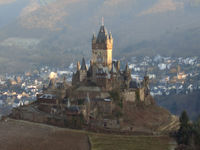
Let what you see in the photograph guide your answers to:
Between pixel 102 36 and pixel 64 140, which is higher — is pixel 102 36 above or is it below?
above

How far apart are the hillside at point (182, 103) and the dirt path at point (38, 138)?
69488 mm

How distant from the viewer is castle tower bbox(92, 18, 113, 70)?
117 meters

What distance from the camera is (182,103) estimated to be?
166750 mm

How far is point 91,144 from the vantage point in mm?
90938

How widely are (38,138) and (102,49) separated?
3436 cm

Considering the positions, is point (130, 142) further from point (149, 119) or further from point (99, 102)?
point (149, 119)

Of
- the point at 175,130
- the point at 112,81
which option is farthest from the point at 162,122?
the point at 112,81

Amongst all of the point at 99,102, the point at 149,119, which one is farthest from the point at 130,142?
the point at 149,119

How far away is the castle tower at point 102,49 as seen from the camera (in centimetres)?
11719

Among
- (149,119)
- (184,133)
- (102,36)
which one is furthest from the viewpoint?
(102,36)

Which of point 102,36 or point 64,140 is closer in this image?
point 64,140

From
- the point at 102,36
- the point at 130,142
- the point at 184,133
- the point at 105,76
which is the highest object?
the point at 102,36

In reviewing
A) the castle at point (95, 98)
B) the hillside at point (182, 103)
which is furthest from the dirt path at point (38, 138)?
the hillside at point (182, 103)

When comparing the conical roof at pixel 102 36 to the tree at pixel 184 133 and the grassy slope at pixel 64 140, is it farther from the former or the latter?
the tree at pixel 184 133
